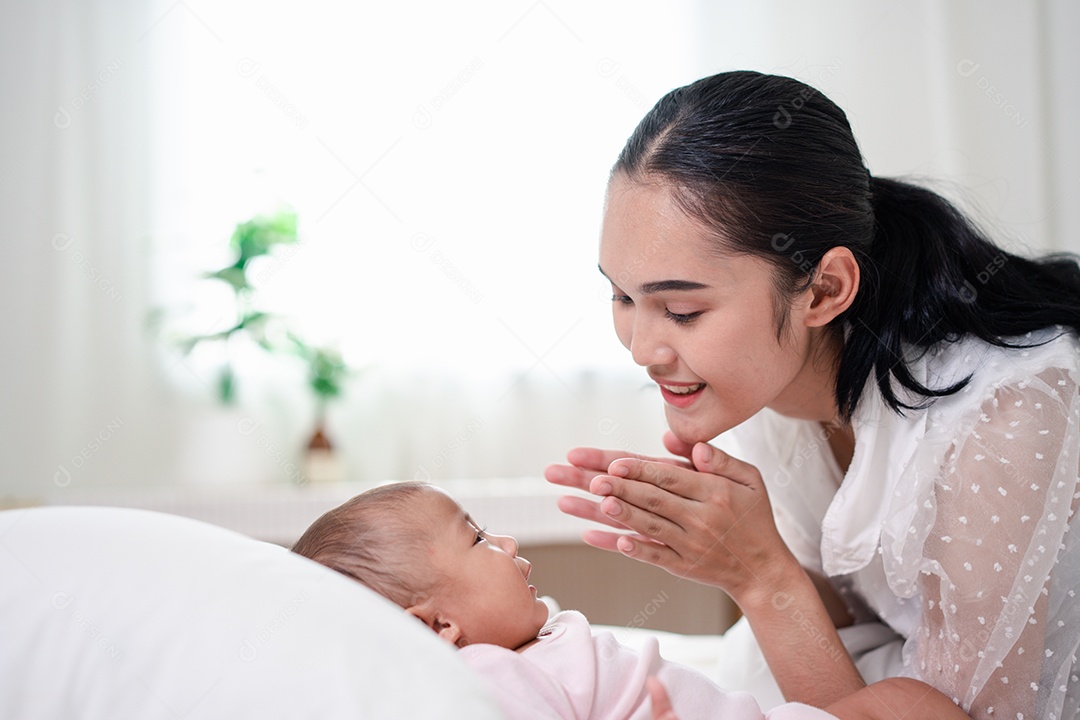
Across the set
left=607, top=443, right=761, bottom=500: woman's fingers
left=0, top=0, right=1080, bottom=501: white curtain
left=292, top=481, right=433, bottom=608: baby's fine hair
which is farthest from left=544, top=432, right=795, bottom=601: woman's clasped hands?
left=0, top=0, right=1080, bottom=501: white curtain

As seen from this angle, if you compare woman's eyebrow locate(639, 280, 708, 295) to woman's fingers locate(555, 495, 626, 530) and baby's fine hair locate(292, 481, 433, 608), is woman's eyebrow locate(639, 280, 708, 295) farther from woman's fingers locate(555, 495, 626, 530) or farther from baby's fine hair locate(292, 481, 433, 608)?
baby's fine hair locate(292, 481, 433, 608)

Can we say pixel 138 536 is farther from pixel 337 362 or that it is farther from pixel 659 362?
pixel 337 362

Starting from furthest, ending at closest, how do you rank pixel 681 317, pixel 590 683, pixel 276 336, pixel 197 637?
pixel 276 336 < pixel 681 317 < pixel 590 683 < pixel 197 637

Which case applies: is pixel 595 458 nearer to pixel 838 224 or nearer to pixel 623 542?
pixel 623 542

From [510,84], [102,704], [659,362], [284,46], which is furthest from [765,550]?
[284,46]

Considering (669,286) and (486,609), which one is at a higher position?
(669,286)

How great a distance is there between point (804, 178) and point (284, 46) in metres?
1.89

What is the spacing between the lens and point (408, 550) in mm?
913

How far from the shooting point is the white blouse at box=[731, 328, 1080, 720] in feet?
3.39

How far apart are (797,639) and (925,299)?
476mm

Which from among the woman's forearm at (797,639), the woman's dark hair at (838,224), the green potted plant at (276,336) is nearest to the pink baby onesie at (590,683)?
the woman's forearm at (797,639)

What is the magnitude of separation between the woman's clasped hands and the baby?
0.61ft

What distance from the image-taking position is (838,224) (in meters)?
1.17

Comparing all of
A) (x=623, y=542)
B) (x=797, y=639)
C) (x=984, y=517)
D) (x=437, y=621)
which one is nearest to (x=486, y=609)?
(x=437, y=621)
